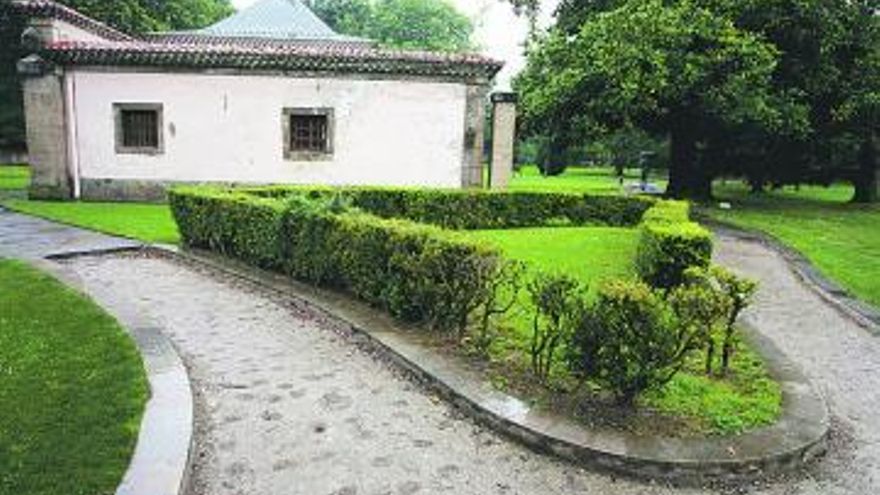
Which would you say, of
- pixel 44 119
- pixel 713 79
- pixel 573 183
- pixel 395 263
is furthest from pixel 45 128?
pixel 573 183

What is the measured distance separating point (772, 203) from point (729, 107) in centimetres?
849

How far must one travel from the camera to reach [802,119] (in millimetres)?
19969

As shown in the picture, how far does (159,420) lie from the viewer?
17.0 feet

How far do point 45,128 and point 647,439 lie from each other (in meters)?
19.7

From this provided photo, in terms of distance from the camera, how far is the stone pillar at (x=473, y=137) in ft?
66.1

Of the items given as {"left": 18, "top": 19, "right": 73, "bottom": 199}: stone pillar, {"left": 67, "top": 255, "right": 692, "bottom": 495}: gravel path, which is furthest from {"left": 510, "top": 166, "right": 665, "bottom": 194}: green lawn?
{"left": 18, "top": 19, "right": 73, "bottom": 199}: stone pillar

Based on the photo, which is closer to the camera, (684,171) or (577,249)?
(577,249)

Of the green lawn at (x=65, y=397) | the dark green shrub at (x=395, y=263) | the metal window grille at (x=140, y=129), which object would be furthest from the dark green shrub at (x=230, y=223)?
the metal window grille at (x=140, y=129)

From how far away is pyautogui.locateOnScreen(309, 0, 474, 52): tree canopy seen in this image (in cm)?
7144

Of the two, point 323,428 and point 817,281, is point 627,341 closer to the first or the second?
point 323,428

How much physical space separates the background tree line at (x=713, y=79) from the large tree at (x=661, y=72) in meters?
0.04

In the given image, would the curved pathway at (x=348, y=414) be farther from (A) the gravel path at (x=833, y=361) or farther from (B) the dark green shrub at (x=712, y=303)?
(B) the dark green shrub at (x=712, y=303)

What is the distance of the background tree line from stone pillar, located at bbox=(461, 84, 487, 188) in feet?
8.06

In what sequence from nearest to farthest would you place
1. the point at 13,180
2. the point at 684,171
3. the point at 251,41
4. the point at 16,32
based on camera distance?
the point at 684,171, the point at 13,180, the point at 251,41, the point at 16,32
